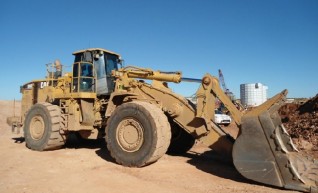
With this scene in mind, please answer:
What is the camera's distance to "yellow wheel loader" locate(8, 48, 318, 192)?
5934mm

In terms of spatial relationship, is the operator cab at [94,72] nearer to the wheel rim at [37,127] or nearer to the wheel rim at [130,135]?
the wheel rim at [37,127]

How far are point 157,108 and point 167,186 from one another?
93.3 inches

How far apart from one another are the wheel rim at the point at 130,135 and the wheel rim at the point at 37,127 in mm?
3406

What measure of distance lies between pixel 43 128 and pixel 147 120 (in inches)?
168

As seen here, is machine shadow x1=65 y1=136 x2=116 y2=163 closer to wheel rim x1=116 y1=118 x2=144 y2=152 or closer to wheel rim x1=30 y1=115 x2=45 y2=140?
wheel rim x1=30 y1=115 x2=45 y2=140

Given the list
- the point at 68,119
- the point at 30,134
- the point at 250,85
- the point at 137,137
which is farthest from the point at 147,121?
the point at 250,85

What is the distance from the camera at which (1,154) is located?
30.6 ft

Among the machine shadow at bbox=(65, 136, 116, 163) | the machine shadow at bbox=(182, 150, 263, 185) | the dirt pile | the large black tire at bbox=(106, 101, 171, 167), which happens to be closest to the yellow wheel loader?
the large black tire at bbox=(106, 101, 171, 167)

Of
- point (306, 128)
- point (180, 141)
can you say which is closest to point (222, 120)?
point (306, 128)

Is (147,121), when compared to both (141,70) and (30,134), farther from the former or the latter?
(30,134)

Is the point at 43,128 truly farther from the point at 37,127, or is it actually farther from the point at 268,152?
the point at 268,152

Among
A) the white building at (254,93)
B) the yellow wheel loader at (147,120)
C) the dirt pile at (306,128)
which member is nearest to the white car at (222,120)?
the dirt pile at (306,128)

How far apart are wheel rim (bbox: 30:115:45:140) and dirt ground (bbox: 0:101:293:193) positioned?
0.77 metres

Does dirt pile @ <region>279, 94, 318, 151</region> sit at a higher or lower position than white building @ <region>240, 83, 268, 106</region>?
lower
